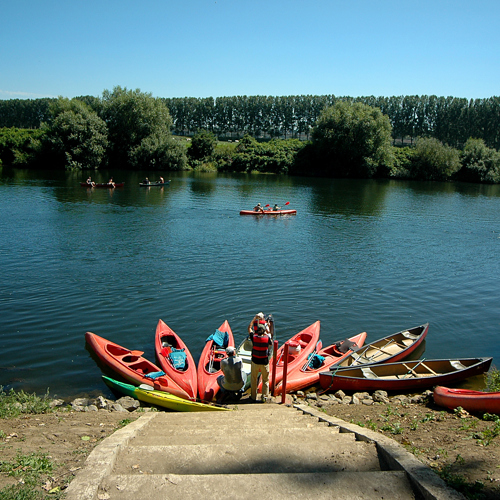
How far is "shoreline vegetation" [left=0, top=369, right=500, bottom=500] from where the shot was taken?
4719mm

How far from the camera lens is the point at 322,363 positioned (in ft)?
42.2

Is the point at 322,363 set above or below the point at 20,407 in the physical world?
below

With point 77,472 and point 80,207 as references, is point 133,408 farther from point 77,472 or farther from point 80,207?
point 80,207

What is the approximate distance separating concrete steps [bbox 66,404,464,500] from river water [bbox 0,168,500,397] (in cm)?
656

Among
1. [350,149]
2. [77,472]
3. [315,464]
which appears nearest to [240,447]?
[315,464]

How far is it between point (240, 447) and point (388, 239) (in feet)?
86.5

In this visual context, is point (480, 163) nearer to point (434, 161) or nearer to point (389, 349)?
point (434, 161)

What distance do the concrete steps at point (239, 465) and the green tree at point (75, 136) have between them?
7087 centimetres

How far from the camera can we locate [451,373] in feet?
39.1

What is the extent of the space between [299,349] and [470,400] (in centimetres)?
535

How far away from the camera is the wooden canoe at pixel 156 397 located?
9992mm

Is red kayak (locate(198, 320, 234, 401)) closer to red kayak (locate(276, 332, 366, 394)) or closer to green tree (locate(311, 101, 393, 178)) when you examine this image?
red kayak (locate(276, 332, 366, 394))

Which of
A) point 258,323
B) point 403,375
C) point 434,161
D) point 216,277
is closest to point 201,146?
point 434,161

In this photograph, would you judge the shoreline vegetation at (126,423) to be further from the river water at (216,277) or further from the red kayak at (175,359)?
the river water at (216,277)
